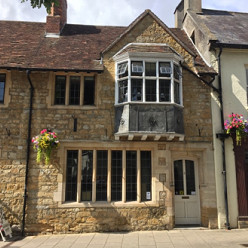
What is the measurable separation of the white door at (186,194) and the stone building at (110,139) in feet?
0.12

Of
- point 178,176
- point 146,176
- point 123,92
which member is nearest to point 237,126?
point 178,176

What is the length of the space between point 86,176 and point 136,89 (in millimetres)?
3727

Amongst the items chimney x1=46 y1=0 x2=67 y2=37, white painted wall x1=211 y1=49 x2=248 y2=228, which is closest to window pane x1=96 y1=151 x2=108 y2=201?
white painted wall x1=211 y1=49 x2=248 y2=228

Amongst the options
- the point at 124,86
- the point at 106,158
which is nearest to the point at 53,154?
the point at 106,158

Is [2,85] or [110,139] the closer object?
[110,139]

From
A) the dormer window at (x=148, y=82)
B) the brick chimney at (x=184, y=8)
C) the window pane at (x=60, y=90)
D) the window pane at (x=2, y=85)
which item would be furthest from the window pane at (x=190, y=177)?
the brick chimney at (x=184, y=8)

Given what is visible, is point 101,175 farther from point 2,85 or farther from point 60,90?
point 2,85

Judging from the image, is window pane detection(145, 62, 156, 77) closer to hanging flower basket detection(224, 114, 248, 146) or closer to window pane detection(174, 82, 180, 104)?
window pane detection(174, 82, 180, 104)

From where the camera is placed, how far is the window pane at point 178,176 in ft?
30.7

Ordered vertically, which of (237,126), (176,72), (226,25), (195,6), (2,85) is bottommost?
(237,126)

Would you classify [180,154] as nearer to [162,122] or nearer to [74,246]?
[162,122]

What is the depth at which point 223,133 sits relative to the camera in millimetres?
9188

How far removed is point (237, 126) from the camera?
8.78m

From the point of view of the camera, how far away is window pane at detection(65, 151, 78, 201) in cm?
A: 886
